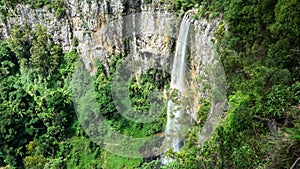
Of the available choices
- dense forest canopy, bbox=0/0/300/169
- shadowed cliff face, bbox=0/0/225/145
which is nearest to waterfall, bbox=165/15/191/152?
shadowed cliff face, bbox=0/0/225/145

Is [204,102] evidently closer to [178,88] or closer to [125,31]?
[178,88]

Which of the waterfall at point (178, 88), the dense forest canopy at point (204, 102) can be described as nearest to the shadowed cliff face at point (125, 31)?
the waterfall at point (178, 88)

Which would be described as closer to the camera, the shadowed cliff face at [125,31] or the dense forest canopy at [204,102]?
the dense forest canopy at [204,102]

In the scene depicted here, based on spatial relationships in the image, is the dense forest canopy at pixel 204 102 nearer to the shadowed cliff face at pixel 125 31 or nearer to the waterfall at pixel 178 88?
the shadowed cliff face at pixel 125 31

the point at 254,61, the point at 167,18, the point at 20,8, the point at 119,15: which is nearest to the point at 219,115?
the point at 254,61

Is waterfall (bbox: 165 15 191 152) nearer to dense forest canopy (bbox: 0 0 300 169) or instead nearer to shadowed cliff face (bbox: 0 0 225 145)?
shadowed cliff face (bbox: 0 0 225 145)

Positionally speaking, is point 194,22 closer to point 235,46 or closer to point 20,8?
point 235,46
